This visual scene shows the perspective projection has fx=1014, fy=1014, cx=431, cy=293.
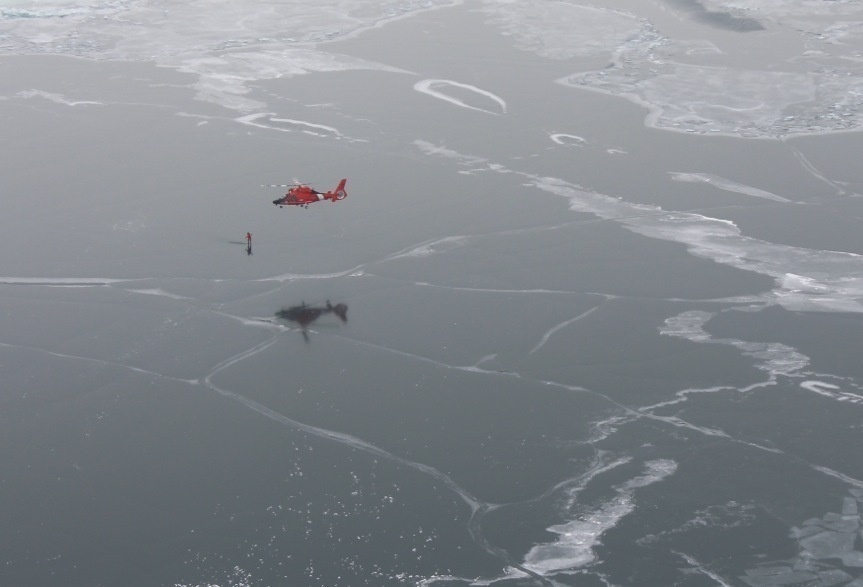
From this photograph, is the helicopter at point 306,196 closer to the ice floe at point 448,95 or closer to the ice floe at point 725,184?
the ice floe at point 448,95

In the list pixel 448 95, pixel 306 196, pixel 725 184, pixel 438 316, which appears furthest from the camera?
pixel 448 95

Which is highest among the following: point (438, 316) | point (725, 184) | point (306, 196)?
point (725, 184)

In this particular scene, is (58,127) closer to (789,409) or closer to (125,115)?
(125,115)

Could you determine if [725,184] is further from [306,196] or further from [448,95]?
[306,196]

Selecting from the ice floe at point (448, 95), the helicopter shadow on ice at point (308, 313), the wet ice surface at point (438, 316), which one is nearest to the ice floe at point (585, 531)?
the wet ice surface at point (438, 316)

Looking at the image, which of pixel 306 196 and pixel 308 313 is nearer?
pixel 308 313

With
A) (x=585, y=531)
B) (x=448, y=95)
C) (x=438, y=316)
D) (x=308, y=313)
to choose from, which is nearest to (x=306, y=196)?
(x=308, y=313)

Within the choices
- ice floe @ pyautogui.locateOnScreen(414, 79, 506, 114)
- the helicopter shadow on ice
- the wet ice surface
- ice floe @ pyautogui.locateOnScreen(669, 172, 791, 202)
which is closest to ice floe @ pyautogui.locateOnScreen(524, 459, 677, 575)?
the wet ice surface
